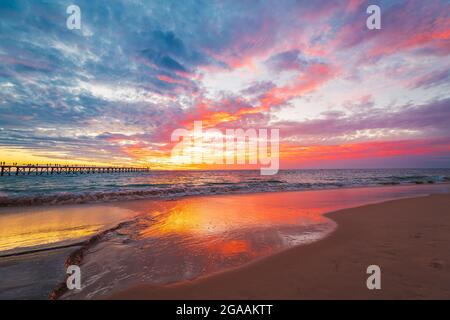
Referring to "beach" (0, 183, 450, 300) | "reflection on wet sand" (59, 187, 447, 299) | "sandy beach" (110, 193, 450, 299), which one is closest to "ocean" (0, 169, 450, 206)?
"beach" (0, 183, 450, 300)

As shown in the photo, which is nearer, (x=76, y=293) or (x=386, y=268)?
(x=76, y=293)

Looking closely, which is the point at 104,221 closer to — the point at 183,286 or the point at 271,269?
the point at 183,286

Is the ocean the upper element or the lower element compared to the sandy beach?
lower

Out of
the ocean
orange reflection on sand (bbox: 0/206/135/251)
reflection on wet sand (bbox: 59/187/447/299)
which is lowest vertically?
the ocean

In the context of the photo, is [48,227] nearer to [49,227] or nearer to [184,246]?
[49,227]

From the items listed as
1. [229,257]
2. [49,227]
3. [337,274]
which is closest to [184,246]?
[229,257]

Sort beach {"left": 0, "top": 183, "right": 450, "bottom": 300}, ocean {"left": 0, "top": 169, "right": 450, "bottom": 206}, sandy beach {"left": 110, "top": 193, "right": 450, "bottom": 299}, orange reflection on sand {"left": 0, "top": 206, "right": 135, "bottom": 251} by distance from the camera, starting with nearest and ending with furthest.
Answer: sandy beach {"left": 110, "top": 193, "right": 450, "bottom": 299}
beach {"left": 0, "top": 183, "right": 450, "bottom": 300}
orange reflection on sand {"left": 0, "top": 206, "right": 135, "bottom": 251}
ocean {"left": 0, "top": 169, "right": 450, "bottom": 206}

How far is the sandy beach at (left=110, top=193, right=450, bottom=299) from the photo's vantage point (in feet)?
10.6

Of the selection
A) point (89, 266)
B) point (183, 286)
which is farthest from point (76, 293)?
point (183, 286)

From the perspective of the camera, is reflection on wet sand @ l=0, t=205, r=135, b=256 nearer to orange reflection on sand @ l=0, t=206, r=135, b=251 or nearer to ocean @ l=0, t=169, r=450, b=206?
orange reflection on sand @ l=0, t=206, r=135, b=251

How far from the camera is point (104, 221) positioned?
891cm
